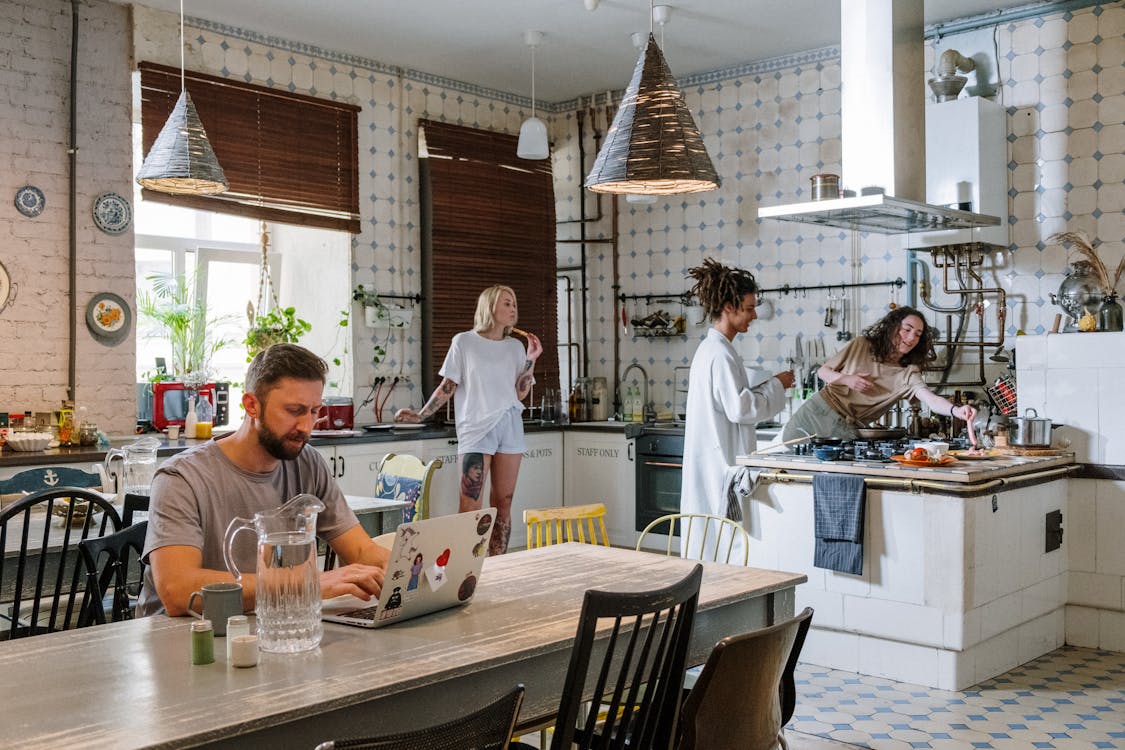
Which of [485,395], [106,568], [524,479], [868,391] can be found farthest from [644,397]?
[106,568]

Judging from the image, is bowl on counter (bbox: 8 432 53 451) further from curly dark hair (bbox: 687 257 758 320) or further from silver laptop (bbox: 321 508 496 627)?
silver laptop (bbox: 321 508 496 627)

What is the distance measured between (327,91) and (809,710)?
4615mm

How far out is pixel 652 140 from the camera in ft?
10.1

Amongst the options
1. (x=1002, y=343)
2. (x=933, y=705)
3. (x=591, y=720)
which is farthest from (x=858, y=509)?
(x=591, y=720)

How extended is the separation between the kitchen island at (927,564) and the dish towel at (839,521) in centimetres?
6

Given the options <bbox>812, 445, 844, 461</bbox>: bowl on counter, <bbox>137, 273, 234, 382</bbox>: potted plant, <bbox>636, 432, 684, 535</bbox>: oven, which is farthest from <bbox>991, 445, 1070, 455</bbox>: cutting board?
<bbox>137, 273, 234, 382</bbox>: potted plant

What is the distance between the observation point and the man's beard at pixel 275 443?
248cm

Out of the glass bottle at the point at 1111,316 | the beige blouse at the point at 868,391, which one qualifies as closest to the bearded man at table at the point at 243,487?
the beige blouse at the point at 868,391

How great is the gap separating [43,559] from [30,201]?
2.95 m

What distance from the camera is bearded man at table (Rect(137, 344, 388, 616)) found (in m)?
2.31

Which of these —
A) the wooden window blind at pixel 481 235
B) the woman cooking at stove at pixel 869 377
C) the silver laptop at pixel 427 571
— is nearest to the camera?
the silver laptop at pixel 427 571

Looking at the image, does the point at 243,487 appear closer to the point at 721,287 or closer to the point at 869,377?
the point at 721,287

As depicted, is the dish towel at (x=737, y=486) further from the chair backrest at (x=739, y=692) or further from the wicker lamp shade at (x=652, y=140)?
the chair backrest at (x=739, y=692)

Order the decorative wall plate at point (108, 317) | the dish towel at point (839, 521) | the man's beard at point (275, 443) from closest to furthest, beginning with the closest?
1. the man's beard at point (275, 443)
2. the dish towel at point (839, 521)
3. the decorative wall plate at point (108, 317)
